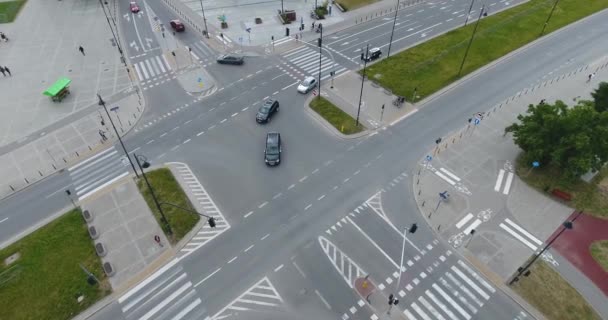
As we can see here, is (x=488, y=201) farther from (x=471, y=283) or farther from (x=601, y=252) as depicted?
(x=471, y=283)

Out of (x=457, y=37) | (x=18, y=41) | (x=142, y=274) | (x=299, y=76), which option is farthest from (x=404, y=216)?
(x=18, y=41)

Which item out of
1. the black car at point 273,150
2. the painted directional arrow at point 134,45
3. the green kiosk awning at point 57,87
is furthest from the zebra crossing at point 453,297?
the painted directional arrow at point 134,45

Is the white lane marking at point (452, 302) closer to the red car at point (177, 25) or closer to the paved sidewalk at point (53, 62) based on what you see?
the paved sidewalk at point (53, 62)

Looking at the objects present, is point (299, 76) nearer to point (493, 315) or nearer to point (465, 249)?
point (465, 249)

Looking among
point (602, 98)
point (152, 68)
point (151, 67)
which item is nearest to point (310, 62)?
point (152, 68)

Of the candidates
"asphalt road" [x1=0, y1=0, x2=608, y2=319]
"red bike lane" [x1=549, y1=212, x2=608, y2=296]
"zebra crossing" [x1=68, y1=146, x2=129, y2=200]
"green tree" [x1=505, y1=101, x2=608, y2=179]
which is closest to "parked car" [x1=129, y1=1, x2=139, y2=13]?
"asphalt road" [x1=0, y1=0, x2=608, y2=319]

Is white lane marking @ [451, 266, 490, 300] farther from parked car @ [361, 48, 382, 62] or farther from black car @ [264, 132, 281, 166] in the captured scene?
parked car @ [361, 48, 382, 62]
